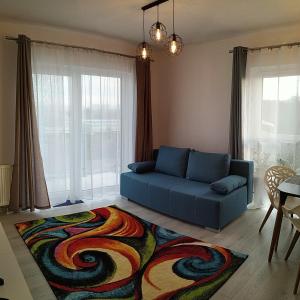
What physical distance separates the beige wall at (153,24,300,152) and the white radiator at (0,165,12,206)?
2695 millimetres

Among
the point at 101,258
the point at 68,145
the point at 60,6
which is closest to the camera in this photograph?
the point at 101,258

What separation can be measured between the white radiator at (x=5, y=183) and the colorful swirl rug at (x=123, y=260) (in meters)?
0.57

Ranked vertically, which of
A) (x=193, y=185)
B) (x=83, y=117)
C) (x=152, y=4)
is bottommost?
(x=193, y=185)

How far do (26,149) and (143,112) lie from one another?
6.74 ft

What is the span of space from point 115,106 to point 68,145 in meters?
1.02

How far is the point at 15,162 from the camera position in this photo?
371 centimetres

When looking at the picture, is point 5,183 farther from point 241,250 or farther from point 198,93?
point 198,93

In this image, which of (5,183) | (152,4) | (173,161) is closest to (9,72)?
(5,183)

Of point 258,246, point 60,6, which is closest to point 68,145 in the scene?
point 60,6

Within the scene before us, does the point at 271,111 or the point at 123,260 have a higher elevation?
the point at 271,111

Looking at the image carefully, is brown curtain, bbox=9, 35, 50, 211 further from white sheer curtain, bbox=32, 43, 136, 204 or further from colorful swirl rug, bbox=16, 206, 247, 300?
colorful swirl rug, bbox=16, 206, 247, 300

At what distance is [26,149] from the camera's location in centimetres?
373

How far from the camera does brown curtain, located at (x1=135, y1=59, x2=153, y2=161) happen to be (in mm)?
4840

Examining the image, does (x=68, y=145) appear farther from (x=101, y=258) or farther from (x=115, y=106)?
(x=101, y=258)
